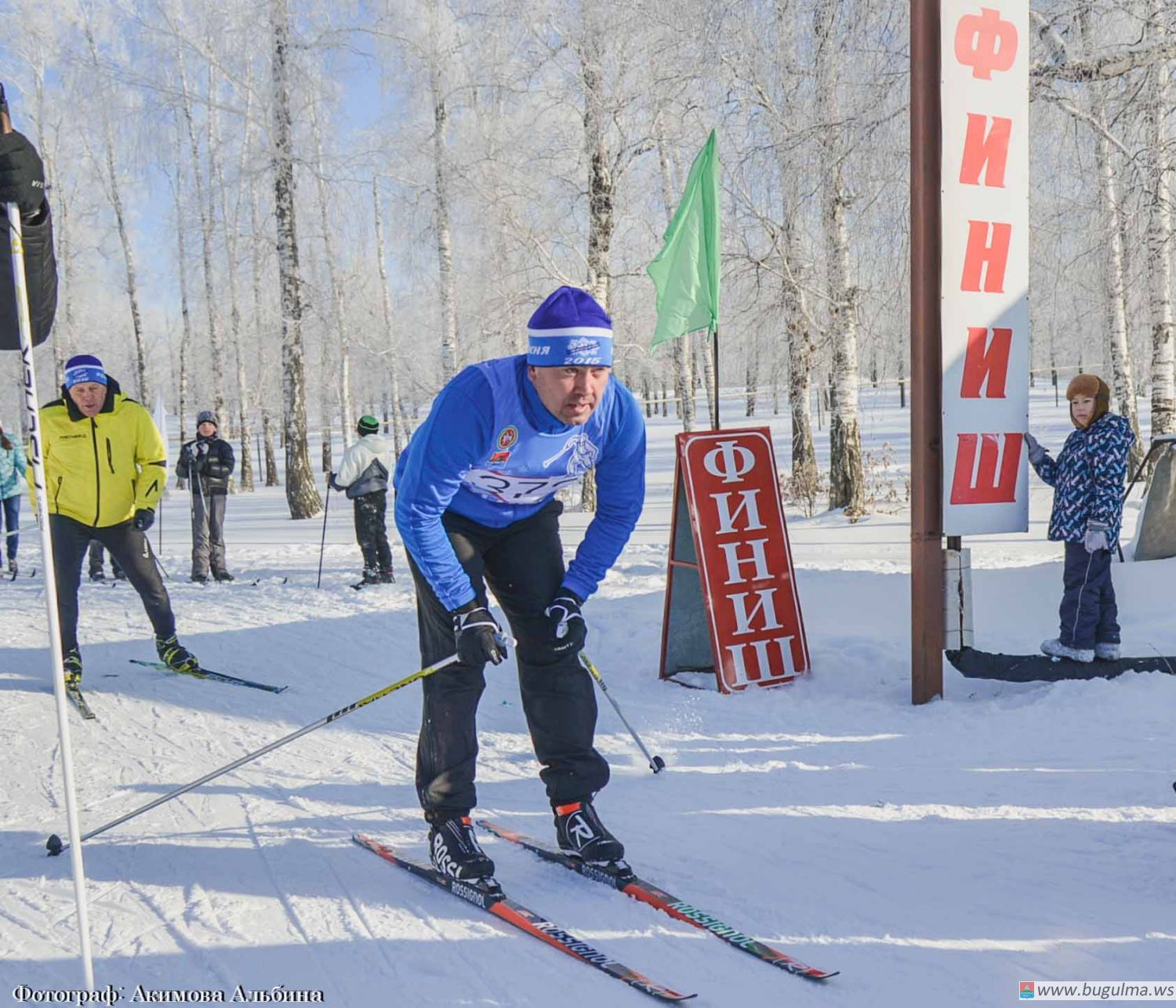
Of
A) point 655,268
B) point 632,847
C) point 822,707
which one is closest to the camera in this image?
point 632,847

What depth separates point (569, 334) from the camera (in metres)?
3.01

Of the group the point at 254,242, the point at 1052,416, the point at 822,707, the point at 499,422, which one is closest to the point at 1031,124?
the point at 822,707

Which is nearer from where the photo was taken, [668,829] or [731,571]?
[668,829]

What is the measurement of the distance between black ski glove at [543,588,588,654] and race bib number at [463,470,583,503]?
0.38 metres

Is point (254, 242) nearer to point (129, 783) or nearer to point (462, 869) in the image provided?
point (129, 783)

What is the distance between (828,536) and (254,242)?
15498 millimetres

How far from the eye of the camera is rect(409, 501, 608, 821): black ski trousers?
3297 millimetres

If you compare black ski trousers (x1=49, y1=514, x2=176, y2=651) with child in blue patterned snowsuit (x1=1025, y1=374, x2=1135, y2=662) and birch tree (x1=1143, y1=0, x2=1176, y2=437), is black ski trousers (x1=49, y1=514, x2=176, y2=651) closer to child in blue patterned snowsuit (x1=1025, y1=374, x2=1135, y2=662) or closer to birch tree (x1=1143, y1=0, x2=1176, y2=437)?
child in blue patterned snowsuit (x1=1025, y1=374, x2=1135, y2=662)

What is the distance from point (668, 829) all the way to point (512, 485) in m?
1.46

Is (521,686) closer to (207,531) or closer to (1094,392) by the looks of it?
(1094,392)

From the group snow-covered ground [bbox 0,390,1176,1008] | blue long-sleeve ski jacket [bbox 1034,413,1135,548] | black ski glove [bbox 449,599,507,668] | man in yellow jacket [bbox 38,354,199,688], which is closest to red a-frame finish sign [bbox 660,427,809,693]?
snow-covered ground [bbox 0,390,1176,1008]

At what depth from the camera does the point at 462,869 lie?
3.13m

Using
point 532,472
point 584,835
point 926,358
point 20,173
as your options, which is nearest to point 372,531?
point 926,358

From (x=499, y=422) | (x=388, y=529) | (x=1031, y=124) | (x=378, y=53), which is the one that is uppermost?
(x=378, y=53)
